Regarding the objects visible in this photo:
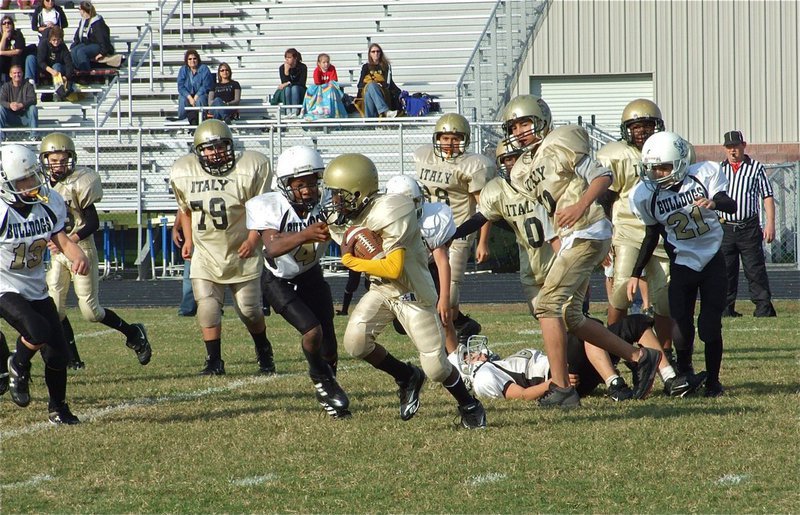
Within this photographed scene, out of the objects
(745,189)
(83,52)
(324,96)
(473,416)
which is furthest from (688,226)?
(83,52)

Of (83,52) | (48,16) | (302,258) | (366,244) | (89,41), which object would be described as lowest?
(302,258)

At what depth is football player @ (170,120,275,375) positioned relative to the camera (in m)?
7.89

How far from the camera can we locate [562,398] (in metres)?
6.14

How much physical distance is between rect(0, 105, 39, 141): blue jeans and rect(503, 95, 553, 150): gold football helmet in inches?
501

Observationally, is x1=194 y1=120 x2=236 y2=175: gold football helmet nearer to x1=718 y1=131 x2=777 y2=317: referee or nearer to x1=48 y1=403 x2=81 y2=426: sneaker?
x1=48 y1=403 x2=81 y2=426: sneaker

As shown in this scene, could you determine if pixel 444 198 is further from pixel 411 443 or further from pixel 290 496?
pixel 290 496

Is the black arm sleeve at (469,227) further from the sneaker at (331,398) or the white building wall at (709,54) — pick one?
the white building wall at (709,54)

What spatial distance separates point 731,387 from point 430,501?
3.08 m

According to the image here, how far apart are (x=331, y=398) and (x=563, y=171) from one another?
182cm

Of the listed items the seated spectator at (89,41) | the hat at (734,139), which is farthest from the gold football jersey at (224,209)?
the seated spectator at (89,41)

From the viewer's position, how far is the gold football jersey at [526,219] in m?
6.64

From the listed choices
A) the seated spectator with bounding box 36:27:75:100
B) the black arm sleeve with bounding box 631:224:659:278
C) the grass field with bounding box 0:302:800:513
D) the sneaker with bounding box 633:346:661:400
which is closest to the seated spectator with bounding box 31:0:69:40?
the seated spectator with bounding box 36:27:75:100

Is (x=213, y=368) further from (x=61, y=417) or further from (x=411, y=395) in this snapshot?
(x=411, y=395)

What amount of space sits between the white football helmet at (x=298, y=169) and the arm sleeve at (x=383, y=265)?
2.38ft
